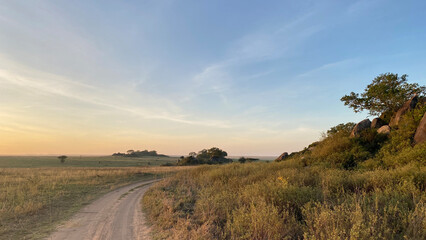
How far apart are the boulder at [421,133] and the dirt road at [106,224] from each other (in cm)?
1659

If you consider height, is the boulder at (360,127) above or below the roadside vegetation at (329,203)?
above

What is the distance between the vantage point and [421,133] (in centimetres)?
1359

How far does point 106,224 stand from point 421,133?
18637 millimetres

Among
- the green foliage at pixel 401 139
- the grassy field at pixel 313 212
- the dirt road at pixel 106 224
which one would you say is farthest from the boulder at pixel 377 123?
the dirt road at pixel 106 224

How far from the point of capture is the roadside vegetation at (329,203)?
196 inches

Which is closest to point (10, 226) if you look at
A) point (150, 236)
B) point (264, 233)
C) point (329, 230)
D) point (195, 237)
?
point (150, 236)

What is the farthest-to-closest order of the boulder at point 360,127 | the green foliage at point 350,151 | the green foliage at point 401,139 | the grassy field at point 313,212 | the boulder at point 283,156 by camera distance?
the boulder at point 283,156 < the boulder at point 360,127 < the green foliage at point 350,151 < the green foliage at point 401,139 < the grassy field at point 313,212

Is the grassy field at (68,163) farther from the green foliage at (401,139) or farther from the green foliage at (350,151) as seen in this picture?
the green foliage at (401,139)

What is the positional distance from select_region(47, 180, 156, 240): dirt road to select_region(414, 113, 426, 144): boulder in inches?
653

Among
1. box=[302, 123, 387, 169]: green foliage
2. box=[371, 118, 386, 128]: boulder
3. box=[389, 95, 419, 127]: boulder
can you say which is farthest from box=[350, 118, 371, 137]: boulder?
box=[389, 95, 419, 127]: boulder

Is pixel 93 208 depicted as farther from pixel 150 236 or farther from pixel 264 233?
pixel 264 233

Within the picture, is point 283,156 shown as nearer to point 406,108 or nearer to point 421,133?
point 406,108

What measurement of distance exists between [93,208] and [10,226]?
375 cm

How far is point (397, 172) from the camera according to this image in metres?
8.80
